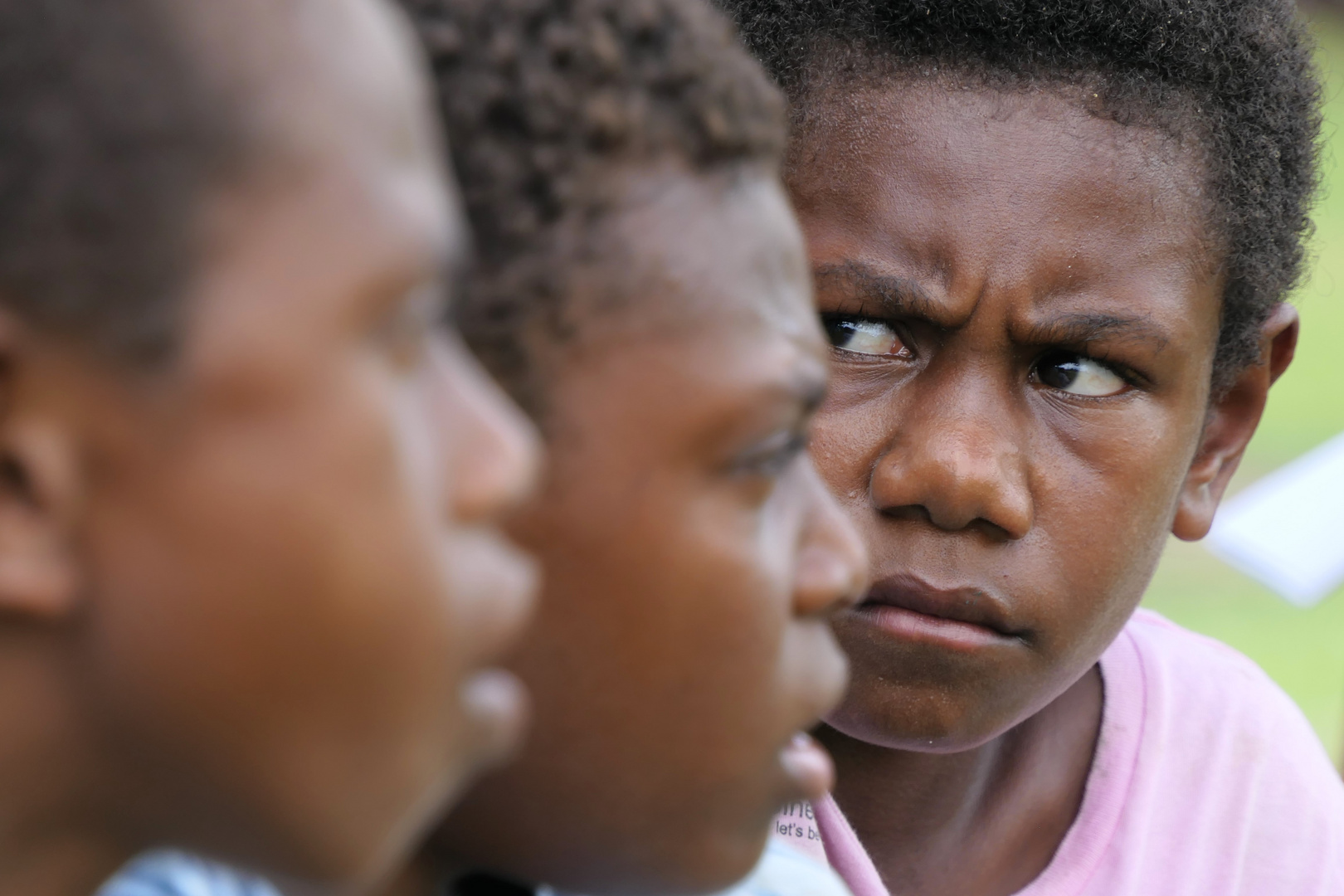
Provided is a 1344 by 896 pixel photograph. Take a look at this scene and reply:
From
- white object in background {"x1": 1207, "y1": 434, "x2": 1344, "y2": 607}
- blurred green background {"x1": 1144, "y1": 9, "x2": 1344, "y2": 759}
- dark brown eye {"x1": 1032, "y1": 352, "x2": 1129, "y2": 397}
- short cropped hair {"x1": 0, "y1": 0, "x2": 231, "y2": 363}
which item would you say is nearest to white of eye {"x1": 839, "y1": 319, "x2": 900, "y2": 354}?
dark brown eye {"x1": 1032, "y1": 352, "x2": 1129, "y2": 397}

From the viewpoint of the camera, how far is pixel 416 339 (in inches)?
17.1

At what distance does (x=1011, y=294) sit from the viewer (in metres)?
1.01

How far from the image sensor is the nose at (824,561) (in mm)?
622

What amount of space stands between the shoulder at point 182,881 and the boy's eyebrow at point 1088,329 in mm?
650

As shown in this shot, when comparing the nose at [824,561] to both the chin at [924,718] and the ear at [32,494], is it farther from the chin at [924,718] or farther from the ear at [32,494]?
the chin at [924,718]

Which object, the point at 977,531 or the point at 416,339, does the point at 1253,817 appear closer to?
the point at 977,531

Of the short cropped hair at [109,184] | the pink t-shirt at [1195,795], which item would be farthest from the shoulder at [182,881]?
the pink t-shirt at [1195,795]

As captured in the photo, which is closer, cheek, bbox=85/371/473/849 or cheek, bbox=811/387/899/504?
cheek, bbox=85/371/473/849

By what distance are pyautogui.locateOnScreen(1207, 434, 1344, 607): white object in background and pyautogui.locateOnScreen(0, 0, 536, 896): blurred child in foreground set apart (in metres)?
2.17

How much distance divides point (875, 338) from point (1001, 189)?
14 centimetres

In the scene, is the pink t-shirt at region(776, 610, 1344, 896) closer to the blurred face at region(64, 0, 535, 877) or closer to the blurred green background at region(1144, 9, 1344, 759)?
the blurred green background at region(1144, 9, 1344, 759)

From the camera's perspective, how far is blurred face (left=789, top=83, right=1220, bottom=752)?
1.02 meters

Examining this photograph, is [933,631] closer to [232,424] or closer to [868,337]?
[868,337]

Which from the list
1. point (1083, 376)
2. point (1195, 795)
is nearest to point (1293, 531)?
point (1195, 795)
